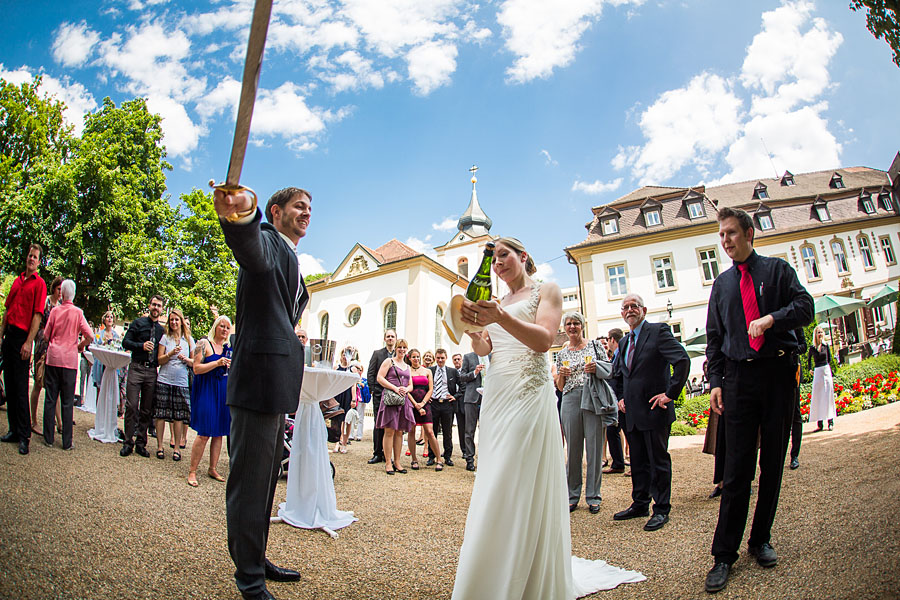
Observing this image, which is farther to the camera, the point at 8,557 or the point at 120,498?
the point at 120,498

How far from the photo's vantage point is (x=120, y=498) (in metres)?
4.20

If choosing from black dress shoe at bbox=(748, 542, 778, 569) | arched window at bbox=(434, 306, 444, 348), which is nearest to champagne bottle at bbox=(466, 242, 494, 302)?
black dress shoe at bbox=(748, 542, 778, 569)

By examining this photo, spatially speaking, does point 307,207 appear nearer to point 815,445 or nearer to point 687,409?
point 815,445

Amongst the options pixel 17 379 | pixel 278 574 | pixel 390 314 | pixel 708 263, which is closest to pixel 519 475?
pixel 278 574

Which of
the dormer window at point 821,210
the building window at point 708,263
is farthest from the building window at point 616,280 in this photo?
the dormer window at point 821,210

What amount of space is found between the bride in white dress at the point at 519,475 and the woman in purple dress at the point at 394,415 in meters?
4.71

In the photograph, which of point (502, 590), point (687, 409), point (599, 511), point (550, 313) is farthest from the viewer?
point (687, 409)

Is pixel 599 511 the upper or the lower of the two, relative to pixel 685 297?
lower

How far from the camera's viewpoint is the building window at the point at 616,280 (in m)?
29.5

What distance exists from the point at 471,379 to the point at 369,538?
474 cm

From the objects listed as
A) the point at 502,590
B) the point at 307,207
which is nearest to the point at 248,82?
the point at 307,207

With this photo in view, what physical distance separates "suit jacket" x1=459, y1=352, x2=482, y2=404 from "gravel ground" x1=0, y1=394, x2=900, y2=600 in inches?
104

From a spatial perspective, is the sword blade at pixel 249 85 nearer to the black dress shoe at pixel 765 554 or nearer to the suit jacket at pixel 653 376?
the black dress shoe at pixel 765 554

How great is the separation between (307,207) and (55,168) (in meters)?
21.8
